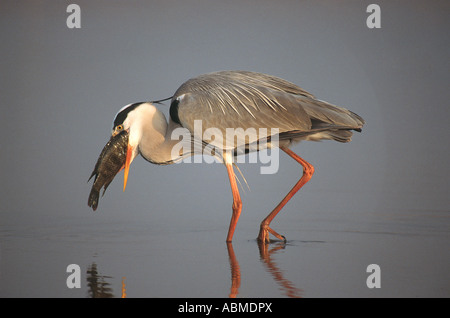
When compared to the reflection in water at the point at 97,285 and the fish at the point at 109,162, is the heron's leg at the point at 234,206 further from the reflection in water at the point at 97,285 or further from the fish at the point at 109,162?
the reflection in water at the point at 97,285

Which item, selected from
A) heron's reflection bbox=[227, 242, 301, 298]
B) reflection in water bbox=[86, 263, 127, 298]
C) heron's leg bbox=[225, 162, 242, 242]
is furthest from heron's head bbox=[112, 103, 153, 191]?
reflection in water bbox=[86, 263, 127, 298]

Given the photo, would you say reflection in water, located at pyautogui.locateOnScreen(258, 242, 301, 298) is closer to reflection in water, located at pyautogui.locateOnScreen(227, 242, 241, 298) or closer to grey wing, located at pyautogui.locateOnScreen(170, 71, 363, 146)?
reflection in water, located at pyautogui.locateOnScreen(227, 242, 241, 298)

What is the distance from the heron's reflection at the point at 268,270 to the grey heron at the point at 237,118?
11.3 inches

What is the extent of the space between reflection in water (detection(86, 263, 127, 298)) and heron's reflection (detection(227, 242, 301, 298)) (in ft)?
2.66

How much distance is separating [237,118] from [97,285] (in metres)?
2.32

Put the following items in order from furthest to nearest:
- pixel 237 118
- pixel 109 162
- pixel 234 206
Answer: pixel 109 162
pixel 234 206
pixel 237 118

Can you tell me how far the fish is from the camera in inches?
262

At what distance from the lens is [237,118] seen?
20.7 feet

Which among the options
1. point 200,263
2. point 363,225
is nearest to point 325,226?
point 363,225

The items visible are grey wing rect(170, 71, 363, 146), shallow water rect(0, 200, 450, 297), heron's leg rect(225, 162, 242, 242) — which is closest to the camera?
shallow water rect(0, 200, 450, 297)

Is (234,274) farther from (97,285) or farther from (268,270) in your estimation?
(97,285)

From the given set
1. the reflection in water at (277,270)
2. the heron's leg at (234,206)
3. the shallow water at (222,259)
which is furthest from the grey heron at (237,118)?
the shallow water at (222,259)

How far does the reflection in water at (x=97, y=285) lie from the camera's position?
4441mm

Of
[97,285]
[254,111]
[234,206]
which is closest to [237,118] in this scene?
[254,111]
